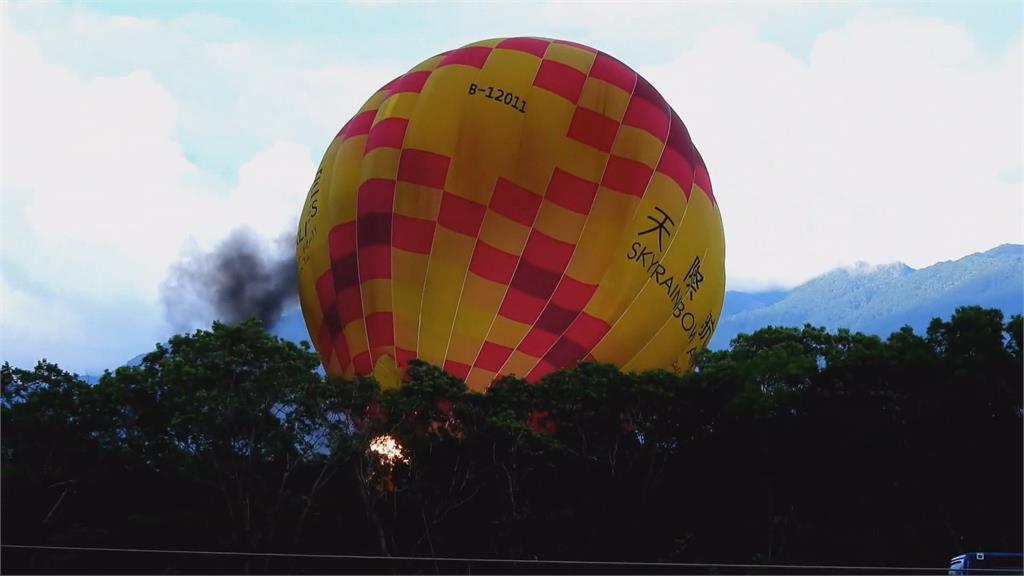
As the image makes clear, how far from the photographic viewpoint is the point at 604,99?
28.7 meters

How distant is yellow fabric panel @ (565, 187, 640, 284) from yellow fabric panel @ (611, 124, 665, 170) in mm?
1017

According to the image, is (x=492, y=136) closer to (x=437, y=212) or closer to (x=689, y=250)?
(x=437, y=212)

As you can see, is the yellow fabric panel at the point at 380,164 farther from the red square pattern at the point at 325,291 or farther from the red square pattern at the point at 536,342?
the red square pattern at the point at 536,342

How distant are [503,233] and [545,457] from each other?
16.5ft

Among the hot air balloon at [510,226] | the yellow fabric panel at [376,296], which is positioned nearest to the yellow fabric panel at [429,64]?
the hot air balloon at [510,226]

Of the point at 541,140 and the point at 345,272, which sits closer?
the point at 541,140

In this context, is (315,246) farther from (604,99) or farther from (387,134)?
(604,99)

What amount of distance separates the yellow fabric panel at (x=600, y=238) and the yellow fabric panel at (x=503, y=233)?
3.86 ft

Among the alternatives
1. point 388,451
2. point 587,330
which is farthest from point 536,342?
point 388,451

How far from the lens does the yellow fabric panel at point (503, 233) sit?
27.6 meters

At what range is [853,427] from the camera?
89.6 ft

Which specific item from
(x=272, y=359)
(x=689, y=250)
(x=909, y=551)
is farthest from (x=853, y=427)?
(x=272, y=359)

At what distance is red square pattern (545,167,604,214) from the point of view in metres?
27.8

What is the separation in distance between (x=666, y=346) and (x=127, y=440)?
1248 centimetres
